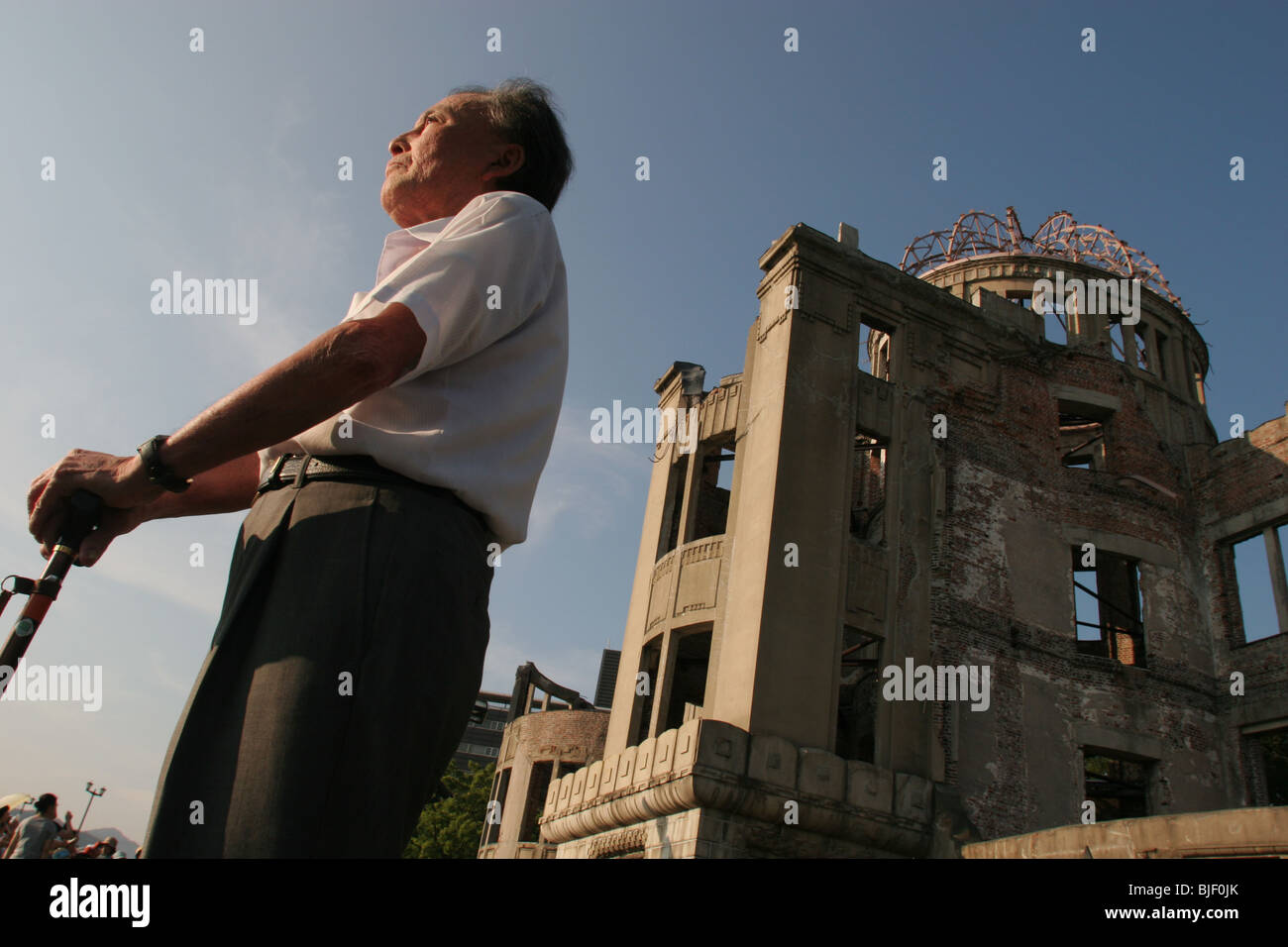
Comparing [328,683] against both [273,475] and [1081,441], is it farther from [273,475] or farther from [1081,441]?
[1081,441]

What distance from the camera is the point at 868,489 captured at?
20.6m

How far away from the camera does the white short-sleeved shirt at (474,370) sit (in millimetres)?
1685

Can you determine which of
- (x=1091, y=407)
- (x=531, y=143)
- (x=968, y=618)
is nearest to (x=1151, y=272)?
(x=1091, y=407)

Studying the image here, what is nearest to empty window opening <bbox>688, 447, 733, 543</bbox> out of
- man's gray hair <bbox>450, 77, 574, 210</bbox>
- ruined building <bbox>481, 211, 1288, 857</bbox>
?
ruined building <bbox>481, 211, 1288, 857</bbox>

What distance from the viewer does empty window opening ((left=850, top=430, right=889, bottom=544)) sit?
17969mm

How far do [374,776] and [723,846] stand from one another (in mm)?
12354

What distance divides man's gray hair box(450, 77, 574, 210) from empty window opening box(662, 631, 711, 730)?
631 inches

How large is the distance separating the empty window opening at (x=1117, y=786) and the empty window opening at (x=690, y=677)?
7.69 meters

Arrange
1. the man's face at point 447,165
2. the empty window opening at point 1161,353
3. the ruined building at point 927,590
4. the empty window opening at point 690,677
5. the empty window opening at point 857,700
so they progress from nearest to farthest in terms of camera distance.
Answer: the man's face at point 447,165 → the ruined building at point 927,590 → the empty window opening at point 857,700 → the empty window opening at point 690,677 → the empty window opening at point 1161,353

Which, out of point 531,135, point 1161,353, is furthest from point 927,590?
point 531,135

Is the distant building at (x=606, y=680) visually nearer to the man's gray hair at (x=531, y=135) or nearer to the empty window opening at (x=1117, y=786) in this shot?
the empty window opening at (x=1117, y=786)

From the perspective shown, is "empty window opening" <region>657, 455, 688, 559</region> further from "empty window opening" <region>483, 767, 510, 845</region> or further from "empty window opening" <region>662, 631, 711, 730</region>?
"empty window opening" <region>483, 767, 510, 845</region>

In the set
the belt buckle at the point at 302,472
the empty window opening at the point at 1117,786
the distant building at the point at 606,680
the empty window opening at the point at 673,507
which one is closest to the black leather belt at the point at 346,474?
the belt buckle at the point at 302,472
